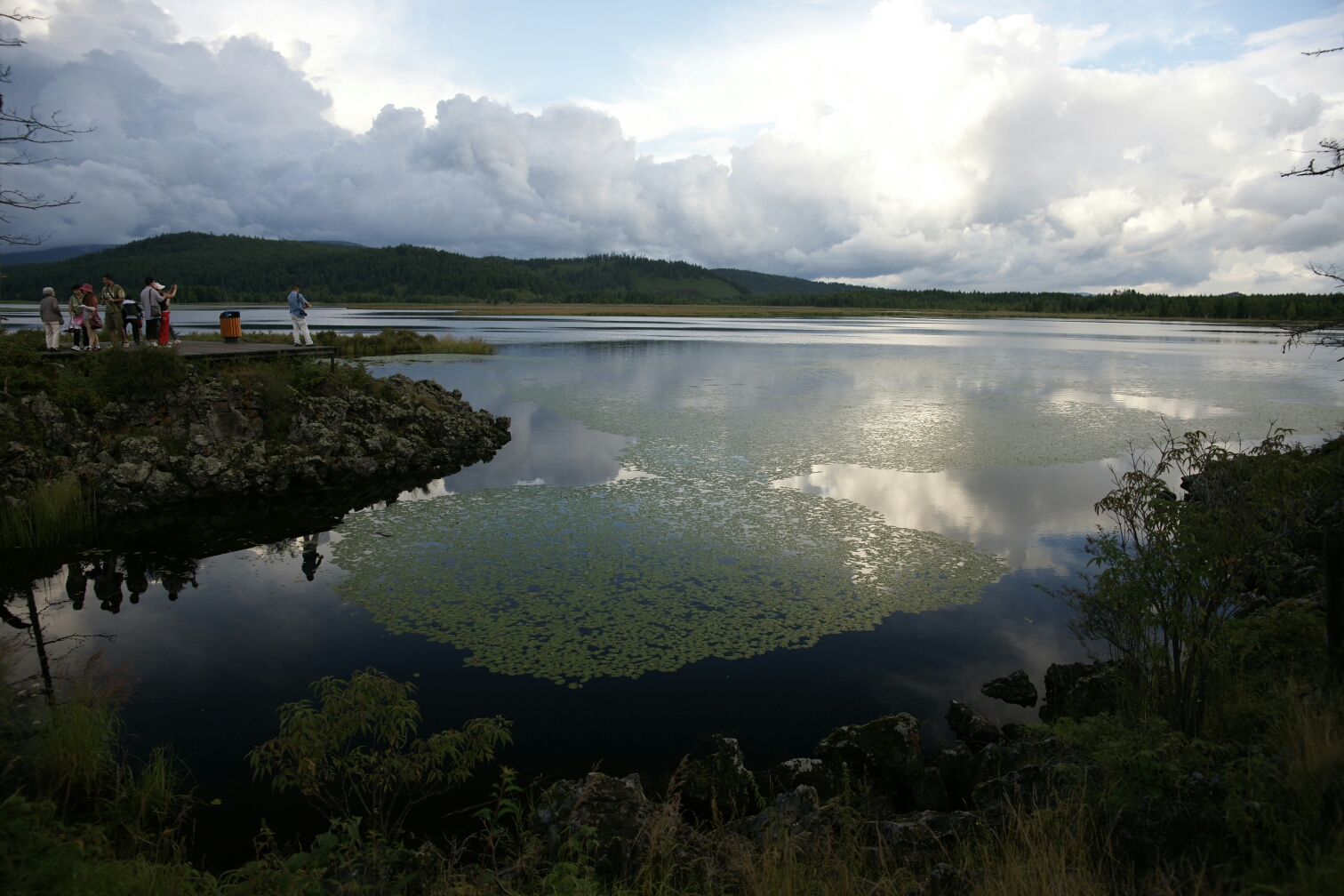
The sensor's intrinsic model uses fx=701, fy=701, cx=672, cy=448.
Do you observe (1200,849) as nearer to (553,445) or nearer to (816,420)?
(553,445)

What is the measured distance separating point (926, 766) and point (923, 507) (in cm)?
806

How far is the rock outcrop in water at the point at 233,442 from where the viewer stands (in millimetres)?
13391

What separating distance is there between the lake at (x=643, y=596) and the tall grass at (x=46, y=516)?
0.93 m

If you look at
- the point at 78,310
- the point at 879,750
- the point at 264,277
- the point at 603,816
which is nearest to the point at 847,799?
the point at 879,750

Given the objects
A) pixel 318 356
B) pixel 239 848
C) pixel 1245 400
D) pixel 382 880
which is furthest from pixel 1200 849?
pixel 1245 400

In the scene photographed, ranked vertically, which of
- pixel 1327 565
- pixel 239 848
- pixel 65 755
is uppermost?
pixel 1327 565

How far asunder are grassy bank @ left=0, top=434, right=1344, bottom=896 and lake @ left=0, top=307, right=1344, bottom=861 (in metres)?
0.64

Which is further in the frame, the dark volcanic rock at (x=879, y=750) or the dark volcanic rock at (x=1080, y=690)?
the dark volcanic rock at (x=1080, y=690)

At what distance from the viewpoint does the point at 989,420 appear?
22234mm

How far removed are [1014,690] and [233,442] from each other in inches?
635

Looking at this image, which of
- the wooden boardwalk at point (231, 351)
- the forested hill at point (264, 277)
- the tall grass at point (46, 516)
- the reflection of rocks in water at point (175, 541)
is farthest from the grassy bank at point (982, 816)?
the forested hill at point (264, 277)

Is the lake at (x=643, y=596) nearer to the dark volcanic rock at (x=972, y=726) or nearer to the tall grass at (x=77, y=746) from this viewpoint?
the dark volcanic rock at (x=972, y=726)

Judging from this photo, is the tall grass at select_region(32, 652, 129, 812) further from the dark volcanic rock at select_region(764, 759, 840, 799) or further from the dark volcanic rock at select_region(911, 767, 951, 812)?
the dark volcanic rock at select_region(911, 767, 951, 812)

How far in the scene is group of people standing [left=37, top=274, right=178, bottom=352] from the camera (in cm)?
1644
